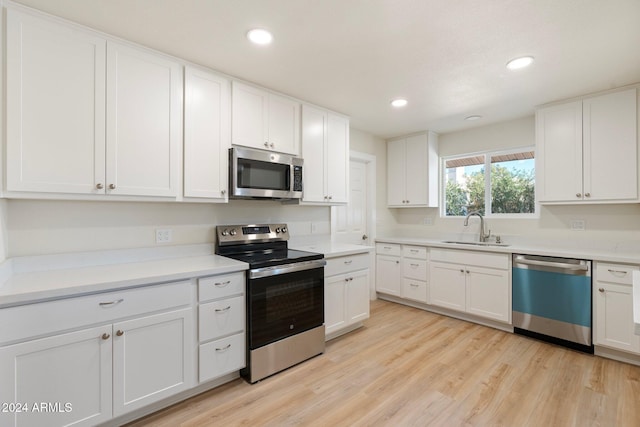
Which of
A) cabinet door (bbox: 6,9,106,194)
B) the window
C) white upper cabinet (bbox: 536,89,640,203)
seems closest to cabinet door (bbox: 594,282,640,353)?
white upper cabinet (bbox: 536,89,640,203)

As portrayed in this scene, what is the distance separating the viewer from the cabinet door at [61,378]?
1.41 m

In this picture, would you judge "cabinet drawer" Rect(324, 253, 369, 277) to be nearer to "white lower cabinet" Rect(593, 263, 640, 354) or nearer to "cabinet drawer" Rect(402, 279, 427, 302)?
"cabinet drawer" Rect(402, 279, 427, 302)

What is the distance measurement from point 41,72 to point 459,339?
153 inches

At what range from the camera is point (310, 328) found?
2.58m

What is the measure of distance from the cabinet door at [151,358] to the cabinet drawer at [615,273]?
11.0 feet

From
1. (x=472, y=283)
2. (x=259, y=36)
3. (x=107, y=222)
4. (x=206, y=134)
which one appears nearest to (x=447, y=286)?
(x=472, y=283)

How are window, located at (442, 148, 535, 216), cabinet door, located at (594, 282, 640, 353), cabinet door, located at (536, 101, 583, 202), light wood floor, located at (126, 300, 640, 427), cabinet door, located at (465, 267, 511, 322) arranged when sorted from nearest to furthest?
light wood floor, located at (126, 300, 640, 427), cabinet door, located at (594, 282, 640, 353), cabinet door, located at (536, 101, 583, 202), cabinet door, located at (465, 267, 511, 322), window, located at (442, 148, 535, 216)

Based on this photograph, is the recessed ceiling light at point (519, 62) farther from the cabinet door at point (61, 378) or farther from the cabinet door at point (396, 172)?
the cabinet door at point (61, 378)

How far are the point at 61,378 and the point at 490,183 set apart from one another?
4.49m

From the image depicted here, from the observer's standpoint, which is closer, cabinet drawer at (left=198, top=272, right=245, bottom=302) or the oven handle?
cabinet drawer at (left=198, top=272, right=245, bottom=302)

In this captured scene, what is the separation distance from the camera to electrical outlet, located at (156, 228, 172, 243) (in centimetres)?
236

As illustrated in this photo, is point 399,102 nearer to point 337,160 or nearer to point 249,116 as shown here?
point 337,160

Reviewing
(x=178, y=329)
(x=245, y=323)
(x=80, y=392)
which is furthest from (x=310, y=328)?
(x=80, y=392)

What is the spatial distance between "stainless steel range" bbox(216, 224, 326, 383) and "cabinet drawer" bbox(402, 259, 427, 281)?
5.58 ft
